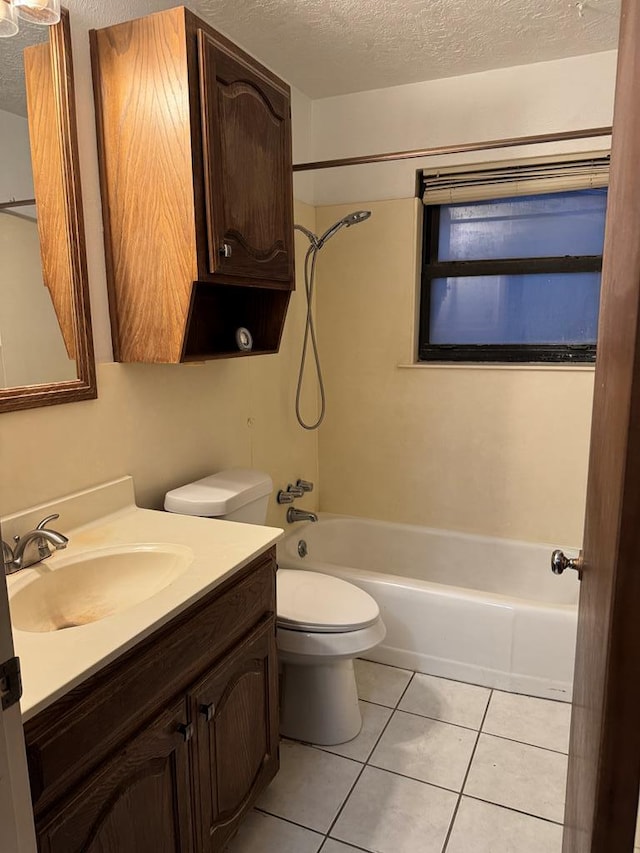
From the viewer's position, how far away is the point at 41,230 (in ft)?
4.82

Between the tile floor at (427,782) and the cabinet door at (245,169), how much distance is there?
1.57 m

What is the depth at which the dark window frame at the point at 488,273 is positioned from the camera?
2.61 meters

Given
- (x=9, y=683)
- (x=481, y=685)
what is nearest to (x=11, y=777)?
(x=9, y=683)

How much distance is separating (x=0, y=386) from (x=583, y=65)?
2480 millimetres

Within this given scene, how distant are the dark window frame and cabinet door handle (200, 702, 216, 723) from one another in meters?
2.01

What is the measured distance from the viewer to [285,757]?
75.0 inches

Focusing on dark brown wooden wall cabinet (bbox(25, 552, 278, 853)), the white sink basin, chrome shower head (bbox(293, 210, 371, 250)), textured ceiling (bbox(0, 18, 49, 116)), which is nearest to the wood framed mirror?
textured ceiling (bbox(0, 18, 49, 116))

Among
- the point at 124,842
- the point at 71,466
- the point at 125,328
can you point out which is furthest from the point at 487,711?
the point at 125,328

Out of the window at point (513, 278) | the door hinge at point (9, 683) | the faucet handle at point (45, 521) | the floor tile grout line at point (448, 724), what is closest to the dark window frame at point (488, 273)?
the window at point (513, 278)

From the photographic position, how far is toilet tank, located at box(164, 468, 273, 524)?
5.85ft

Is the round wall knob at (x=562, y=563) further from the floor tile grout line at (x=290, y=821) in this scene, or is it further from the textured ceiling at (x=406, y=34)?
the textured ceiling at (x=406, y=34)

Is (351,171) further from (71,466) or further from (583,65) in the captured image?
(71,466)

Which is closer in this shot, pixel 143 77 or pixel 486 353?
pixel 143 77

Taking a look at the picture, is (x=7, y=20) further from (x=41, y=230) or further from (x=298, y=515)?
(x=298, y=515)
